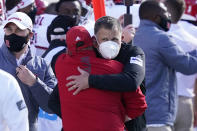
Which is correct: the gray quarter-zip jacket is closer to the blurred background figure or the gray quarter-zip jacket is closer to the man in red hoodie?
the man in red hoodie

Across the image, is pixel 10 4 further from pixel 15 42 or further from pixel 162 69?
pixel 15 42

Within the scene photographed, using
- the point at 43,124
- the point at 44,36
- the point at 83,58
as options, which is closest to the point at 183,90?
the point at 43,124

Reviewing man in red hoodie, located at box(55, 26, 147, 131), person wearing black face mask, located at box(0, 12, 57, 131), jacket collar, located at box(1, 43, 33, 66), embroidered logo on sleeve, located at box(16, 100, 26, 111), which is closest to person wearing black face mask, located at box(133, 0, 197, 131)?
person wearing black face mask, located at box(0, 12, 57, 131)

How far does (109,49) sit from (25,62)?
117cm

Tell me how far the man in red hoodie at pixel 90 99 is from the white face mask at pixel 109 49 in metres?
0.04

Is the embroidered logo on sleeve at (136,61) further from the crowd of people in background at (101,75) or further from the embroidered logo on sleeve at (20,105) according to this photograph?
the embroidered logo on sleeve at (20,105)

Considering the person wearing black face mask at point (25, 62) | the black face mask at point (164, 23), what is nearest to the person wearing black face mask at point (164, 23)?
the black face mask at point (164, 23)

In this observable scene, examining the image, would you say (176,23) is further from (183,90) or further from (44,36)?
(44,36)

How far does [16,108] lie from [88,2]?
4.64 m

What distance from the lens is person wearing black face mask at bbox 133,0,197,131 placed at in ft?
17.4

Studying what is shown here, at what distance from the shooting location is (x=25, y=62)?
456 cm

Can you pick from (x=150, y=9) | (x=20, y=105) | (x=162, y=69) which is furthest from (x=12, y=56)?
(x=150, y=9)

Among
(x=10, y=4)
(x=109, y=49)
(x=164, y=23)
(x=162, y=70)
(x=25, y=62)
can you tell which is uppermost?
(x=109, y=49)

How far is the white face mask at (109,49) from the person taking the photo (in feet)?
11.8
